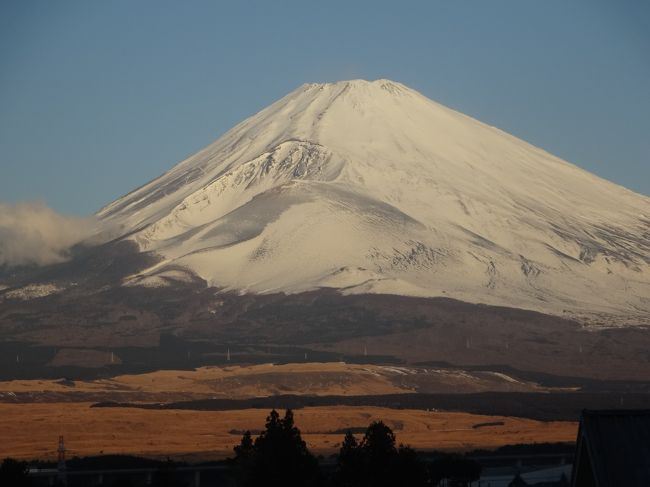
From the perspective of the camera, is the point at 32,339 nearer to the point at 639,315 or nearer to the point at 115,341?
the point at 115,341

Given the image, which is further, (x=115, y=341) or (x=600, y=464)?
(x=115, y=341)

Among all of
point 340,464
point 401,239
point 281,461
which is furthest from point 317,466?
point 401,239

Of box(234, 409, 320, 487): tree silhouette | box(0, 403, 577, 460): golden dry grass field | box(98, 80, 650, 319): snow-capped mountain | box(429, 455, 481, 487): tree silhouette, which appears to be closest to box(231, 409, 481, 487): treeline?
box(234, 409, 320, 487): tree silhouette

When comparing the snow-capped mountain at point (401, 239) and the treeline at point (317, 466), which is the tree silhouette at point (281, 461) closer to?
the treeline at point (317, 466)

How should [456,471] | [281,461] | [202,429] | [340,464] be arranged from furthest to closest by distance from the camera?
[202,429] < [456,471] < [340,464] < [281,461]

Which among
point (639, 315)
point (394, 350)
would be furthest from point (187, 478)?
point (639, 315)

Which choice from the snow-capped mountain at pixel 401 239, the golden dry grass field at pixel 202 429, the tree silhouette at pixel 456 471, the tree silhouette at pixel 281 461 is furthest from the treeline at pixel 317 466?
the snow-capped mountain at pixel 401 239

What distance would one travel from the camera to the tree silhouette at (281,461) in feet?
102

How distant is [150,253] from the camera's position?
179750 millimetres

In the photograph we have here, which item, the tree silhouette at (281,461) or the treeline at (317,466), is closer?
the treeline at (317,466)

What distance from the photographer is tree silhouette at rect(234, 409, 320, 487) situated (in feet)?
102

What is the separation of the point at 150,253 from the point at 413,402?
80.1m

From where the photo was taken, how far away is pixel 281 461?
31953 millimetres

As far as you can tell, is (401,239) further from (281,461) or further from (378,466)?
(378,466)
